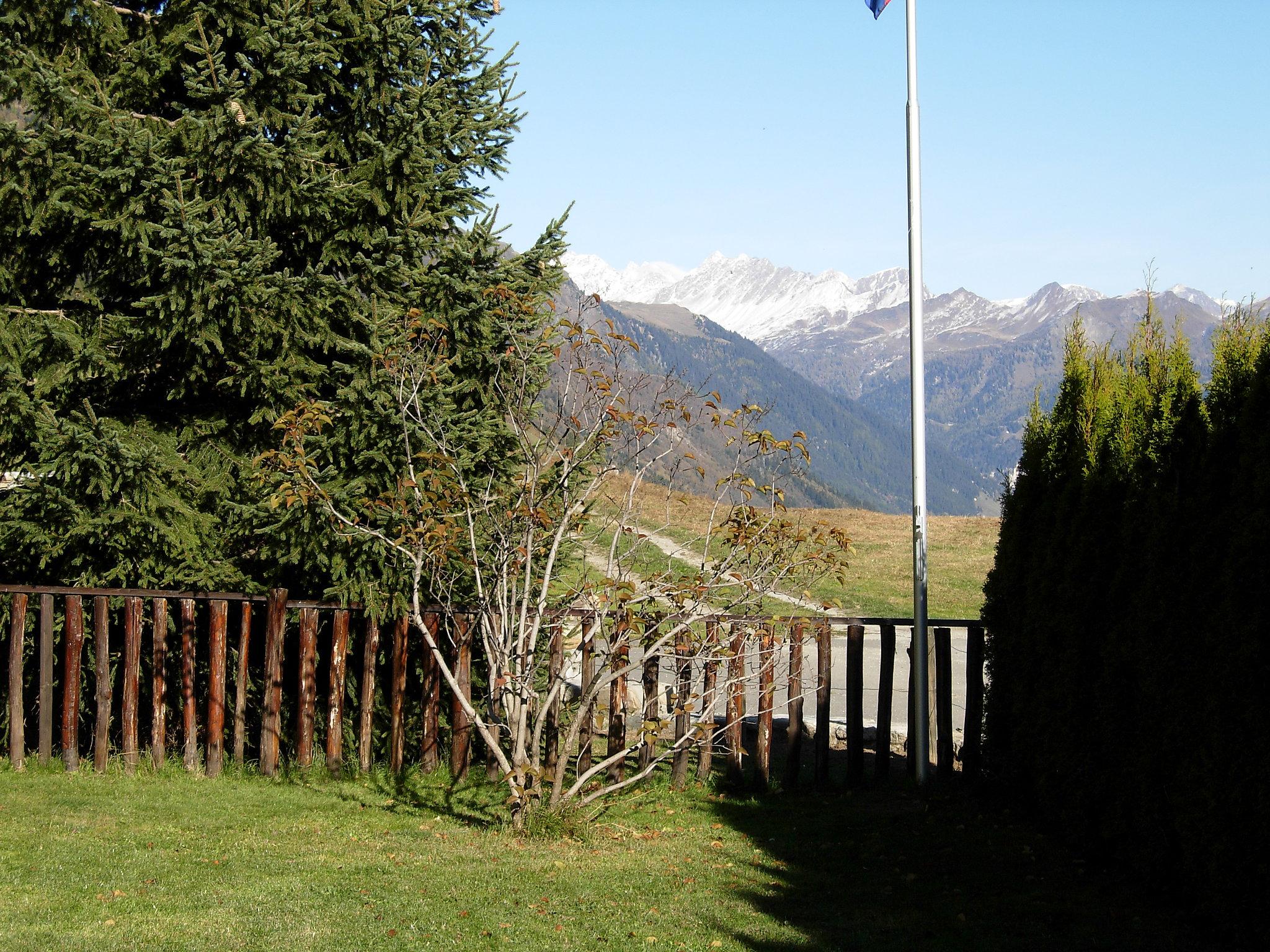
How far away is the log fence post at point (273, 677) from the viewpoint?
28.5 feet

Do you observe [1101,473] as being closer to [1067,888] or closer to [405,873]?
[1067,888]

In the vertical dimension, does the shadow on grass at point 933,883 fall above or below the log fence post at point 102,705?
below

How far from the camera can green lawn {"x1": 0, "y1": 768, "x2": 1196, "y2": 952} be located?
5.48 m

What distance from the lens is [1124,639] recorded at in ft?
21.2

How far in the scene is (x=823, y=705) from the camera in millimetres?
9031

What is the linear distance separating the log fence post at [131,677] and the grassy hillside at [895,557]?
10.7 meters

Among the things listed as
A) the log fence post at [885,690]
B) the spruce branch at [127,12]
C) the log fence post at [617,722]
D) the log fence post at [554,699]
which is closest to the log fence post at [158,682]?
the log fence post at [554,699]

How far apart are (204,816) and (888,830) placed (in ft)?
15.7

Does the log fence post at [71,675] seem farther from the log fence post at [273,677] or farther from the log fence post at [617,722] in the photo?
the log fence post at [617,722]

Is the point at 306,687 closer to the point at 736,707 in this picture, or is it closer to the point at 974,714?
the point at 736,707

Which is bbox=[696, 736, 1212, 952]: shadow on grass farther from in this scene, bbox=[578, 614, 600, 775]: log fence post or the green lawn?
bbox=[578, 614, 600, 775]: log fence post

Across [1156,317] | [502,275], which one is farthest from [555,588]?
[1156,317]

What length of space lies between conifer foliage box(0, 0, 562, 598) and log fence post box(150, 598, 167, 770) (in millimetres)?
284

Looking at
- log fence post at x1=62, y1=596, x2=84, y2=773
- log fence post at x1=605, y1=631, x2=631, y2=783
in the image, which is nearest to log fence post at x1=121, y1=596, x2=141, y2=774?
log fence post at x1=62, y1=596, x2=84, y2=773
